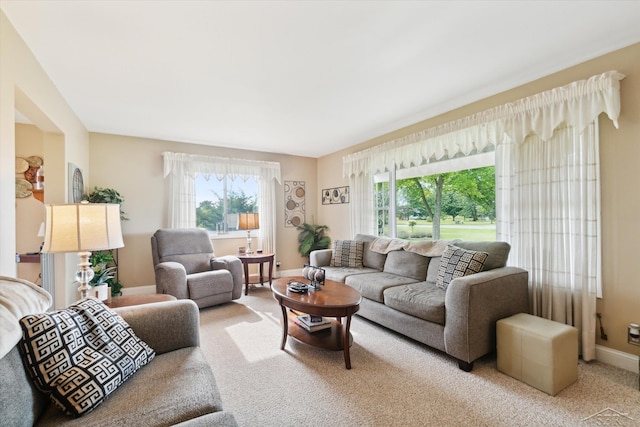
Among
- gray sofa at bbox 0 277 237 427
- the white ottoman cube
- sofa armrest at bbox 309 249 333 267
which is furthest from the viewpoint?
sofa armrest at bbox 309 249 333 267

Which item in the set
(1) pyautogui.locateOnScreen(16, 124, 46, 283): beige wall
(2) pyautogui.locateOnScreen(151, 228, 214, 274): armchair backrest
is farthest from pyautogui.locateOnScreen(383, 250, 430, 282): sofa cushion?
(1) pyautogui.locateOnScreen(16, 124, 46, 283): beige wall

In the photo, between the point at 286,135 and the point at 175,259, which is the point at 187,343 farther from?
the point at 286,135

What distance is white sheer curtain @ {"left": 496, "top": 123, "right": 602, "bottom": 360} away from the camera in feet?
7.48

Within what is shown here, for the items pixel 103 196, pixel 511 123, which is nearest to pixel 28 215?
pixel 103 196

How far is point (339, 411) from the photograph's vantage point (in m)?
1.74

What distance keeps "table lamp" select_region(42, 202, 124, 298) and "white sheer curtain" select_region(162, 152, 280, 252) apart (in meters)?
2.83

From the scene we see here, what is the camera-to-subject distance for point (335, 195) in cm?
535

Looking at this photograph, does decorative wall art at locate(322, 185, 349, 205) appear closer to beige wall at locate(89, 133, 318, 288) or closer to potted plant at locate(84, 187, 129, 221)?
→ beige wall at locate(89, 133, 318, 288)

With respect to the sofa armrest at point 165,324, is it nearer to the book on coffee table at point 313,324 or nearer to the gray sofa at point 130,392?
the gray sofa at point 130,392

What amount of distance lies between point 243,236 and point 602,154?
4.72m

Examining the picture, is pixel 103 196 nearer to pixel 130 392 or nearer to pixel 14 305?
pixel 14 305

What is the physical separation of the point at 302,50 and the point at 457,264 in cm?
227

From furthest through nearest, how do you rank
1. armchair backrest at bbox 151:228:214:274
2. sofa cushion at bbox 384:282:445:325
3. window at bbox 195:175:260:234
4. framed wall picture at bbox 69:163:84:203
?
window at bbox 195:175:260:234 < armchair backrest at bbox 151:228:214:274 < framed wall picture at bbox 69:163:84:203 < sofa cushion at bbox 384:282:445:325

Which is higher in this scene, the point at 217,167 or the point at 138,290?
the point at 217,167
